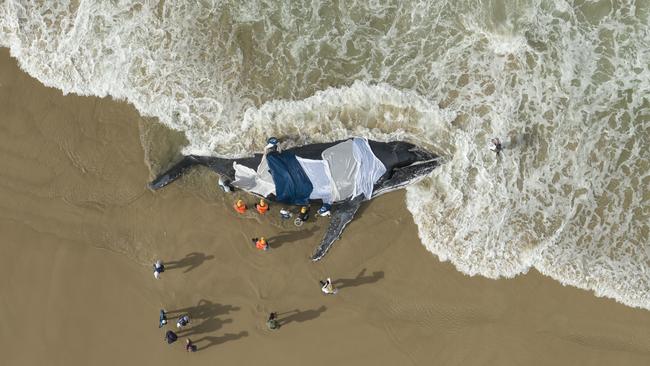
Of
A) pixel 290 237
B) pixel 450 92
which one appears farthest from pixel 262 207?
pixel 450 92

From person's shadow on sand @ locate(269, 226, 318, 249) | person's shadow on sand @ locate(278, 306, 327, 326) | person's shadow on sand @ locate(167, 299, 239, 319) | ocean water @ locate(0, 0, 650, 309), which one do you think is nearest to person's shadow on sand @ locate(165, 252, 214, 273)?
person's shadow on sand @ locate(167, 299, 239, 319)

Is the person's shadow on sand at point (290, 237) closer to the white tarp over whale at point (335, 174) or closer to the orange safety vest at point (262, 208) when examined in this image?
the orange safety vest at point (262, 208)

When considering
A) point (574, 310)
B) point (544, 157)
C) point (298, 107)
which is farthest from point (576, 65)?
point (298, 107)

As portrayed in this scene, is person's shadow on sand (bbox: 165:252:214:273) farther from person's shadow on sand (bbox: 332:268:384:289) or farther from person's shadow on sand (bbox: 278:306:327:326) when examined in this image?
person's shadow on sand (bbox: 332:268:384:289)

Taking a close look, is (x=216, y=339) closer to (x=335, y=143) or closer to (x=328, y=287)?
(x=328, y=287)

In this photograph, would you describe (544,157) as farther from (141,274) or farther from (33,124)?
(33,124)
